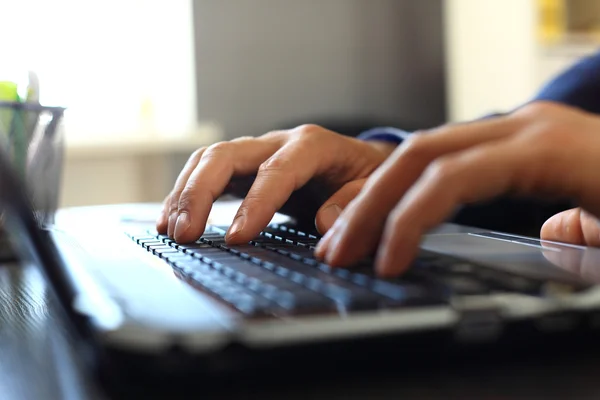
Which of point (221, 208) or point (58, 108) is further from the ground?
point (58, 108)

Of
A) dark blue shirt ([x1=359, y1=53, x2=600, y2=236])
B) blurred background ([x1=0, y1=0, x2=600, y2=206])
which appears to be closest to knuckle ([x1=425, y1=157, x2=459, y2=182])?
dark blue shirt ([x1=359, y1=53, x2=600, y2=236])

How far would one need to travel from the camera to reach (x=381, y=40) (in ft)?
8.89

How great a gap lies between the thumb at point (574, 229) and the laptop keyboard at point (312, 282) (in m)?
0.18

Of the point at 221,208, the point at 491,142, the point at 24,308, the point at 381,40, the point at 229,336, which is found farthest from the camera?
the point at 381,40

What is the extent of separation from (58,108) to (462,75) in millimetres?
2127

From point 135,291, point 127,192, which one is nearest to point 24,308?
point 135,291

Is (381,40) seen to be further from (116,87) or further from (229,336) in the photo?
(229,336)

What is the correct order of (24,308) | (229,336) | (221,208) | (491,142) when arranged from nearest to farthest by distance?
(229,336), (491,142), (24,308), (221,208)

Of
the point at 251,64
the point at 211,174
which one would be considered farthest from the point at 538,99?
the point at 251,64

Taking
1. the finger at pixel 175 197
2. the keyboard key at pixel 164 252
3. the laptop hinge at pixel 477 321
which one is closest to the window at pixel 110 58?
the finger at pixel 175 197

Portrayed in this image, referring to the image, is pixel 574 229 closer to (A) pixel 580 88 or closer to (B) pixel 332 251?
(B) pixel 332 251

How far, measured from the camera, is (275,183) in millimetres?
669

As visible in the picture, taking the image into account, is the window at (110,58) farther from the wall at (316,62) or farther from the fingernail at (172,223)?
the fingernail at (172,223)

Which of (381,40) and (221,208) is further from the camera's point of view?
(381,40)
